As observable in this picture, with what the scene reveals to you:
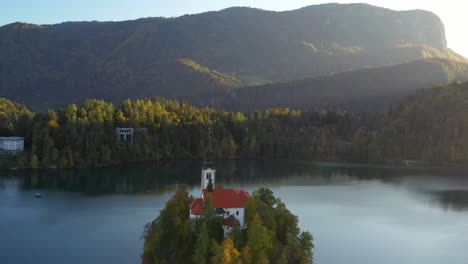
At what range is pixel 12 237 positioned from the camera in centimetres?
2534

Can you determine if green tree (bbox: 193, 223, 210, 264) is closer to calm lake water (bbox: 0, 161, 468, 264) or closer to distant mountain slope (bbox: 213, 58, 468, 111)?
calm lake water (bbox: 0, 161, 468, 264)

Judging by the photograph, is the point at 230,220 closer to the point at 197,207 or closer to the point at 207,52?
the point at 197,207

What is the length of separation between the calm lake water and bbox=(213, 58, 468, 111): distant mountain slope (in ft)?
195

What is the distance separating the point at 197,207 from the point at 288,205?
13853 mm

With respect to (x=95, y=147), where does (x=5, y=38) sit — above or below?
above

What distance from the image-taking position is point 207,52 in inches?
7200

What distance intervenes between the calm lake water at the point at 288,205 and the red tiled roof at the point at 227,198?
5.26 m

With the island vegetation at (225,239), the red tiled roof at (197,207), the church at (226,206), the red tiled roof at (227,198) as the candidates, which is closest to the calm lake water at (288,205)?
the island vegetation at (225,239)

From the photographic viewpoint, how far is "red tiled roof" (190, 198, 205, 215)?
779 inches

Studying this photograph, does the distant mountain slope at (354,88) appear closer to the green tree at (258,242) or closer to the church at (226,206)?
the church at (226,206)

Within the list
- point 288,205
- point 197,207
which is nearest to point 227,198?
point 197,207

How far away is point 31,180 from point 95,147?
10998 mm

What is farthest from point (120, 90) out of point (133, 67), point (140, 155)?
point (140, 155)

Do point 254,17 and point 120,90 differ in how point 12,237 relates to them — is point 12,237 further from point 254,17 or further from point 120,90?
point 254,17
